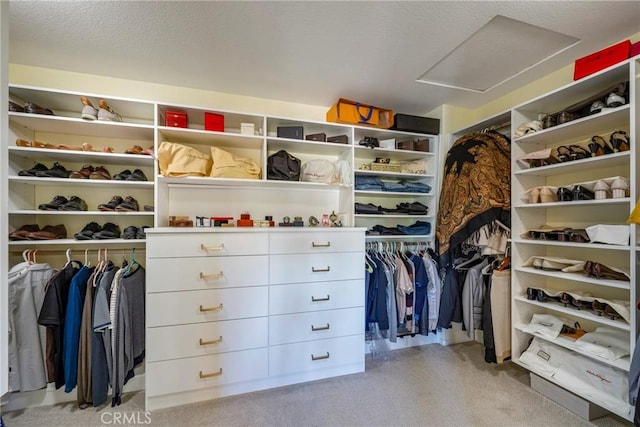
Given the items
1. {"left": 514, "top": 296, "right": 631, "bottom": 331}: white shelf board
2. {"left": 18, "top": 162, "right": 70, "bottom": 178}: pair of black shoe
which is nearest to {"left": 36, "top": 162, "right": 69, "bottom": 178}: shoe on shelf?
{"left": 18, "top": 162, "right": 70, "bottom": 178}: pair of black shoe

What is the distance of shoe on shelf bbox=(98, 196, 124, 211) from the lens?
190 cm

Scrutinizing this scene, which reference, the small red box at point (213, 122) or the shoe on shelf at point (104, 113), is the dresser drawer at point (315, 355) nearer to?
the small red box at point (213, 122)

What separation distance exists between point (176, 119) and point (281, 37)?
40.1 inches

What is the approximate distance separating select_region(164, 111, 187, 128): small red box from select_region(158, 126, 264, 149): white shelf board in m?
0.05

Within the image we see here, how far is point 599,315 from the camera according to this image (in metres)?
1.53

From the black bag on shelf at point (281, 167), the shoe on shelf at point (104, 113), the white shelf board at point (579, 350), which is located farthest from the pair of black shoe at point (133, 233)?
the white shelf board at point (579, 350)

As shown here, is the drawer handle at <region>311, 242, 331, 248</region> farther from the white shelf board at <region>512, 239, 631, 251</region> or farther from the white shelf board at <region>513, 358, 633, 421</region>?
the white shelf board at <region>513, 358, 633, 421</region>

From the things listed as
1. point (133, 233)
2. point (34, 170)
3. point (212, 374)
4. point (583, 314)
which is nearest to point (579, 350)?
point (583, 314)

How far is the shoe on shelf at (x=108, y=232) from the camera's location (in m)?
1.87

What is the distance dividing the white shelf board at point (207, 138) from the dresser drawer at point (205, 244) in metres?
0.81

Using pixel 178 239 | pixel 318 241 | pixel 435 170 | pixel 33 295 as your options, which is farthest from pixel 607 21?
pixel 33 295

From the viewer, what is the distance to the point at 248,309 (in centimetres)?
188

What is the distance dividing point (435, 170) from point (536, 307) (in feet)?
4.74

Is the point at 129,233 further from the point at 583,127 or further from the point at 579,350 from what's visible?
the point at 583,127
